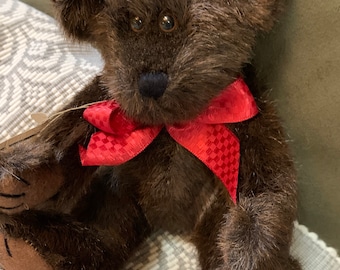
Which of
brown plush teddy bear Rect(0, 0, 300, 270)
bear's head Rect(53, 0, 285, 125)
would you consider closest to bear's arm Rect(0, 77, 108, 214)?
brown plush teddy bear Rect(0, 0, 300, 270)

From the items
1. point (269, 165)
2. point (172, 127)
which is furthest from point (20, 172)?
point (269, 165)

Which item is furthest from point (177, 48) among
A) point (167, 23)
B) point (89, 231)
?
point (89, 231)

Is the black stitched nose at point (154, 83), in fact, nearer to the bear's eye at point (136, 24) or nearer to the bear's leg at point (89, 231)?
the bear's eye at point (136, 24)

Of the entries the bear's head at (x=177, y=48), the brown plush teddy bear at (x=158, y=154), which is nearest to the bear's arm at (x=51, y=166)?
the brown plush teddy bear at (x=158, y=154)

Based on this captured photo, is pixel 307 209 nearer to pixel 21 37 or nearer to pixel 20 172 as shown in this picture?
pixel 20 172

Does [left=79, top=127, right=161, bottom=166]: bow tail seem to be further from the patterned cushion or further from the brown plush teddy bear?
the patterned cushion

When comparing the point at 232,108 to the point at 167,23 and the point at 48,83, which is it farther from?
the point at 48,83

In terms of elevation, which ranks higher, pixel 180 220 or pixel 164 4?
pixel 164 4

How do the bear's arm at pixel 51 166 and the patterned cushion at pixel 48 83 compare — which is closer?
the bear's arm at pixel 51 166
